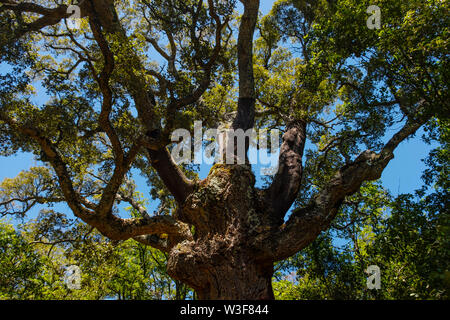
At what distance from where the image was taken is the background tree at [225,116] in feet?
17.8

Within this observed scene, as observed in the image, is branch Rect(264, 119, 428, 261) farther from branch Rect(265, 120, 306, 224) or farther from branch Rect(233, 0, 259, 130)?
branch Rect(233, 0, 259, 130)

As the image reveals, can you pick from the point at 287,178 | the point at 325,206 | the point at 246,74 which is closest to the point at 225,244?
the point at 325,206

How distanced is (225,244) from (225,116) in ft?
14.8

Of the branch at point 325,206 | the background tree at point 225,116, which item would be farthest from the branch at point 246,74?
the branch at point 325,206

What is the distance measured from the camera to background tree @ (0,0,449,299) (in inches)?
213

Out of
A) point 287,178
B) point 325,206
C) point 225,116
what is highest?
point 225,116

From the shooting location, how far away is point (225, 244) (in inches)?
209

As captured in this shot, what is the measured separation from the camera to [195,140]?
10.0 meters

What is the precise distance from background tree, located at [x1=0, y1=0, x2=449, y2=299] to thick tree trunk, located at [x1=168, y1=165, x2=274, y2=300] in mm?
20

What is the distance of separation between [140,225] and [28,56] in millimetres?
5101

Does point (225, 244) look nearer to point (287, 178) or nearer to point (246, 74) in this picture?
point (287, 178)

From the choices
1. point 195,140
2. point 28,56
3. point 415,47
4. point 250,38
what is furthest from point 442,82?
point 28,56

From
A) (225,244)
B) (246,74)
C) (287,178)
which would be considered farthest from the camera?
(246,74)
